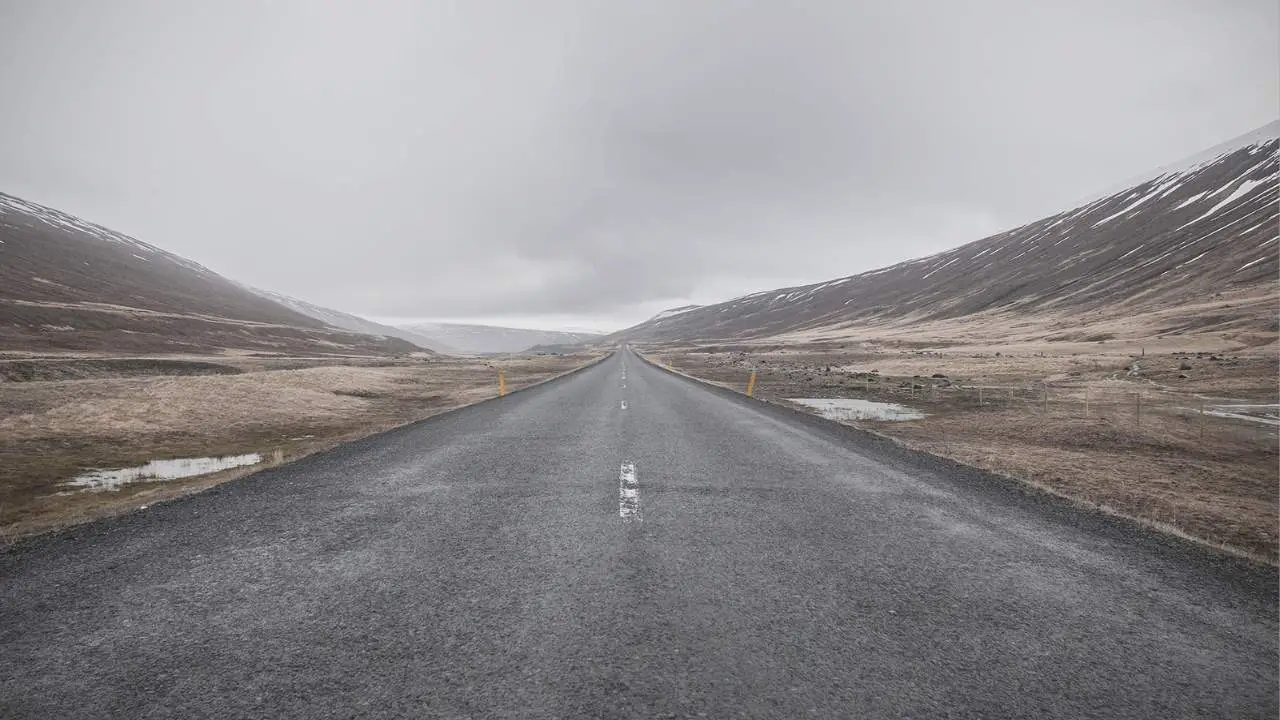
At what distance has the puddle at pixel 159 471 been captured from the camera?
9.87 meters

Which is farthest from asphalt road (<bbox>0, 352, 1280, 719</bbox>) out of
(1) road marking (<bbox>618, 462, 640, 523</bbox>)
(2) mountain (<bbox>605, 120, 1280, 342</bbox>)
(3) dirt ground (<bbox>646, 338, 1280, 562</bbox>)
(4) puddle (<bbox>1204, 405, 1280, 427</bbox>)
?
(2) mountain (<bbox>605, 120, 1280, 342</bbox>)

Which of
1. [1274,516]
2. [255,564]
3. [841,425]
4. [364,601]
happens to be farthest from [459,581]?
[841,425]

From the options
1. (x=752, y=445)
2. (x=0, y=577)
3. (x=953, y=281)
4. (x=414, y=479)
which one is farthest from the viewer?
(x=953, y=281)

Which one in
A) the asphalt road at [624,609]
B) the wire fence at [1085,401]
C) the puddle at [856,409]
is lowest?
the asphalt road at [624,609]

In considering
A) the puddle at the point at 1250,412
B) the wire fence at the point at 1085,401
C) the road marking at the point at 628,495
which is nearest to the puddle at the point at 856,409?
the wire fence at the point at 1085,401

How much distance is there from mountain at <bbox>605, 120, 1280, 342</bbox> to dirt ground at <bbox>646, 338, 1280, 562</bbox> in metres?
33.5

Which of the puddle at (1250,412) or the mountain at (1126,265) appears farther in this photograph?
the mountain at (1126,265)

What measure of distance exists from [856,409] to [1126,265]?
5063 inches

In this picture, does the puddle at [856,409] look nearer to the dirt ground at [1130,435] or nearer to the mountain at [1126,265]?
the dirt ground at [1130,435]

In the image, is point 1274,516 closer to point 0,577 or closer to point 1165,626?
point 1165,626

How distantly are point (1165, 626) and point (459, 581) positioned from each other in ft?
20.0

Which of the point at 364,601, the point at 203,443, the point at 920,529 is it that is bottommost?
the point at 203,443

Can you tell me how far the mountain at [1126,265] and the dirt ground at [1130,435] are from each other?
33518mm

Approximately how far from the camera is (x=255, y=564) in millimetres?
5309
